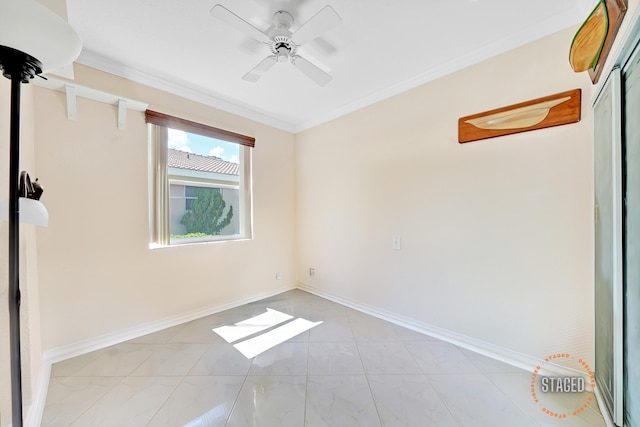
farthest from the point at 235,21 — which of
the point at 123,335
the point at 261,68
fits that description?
the point at 123,335

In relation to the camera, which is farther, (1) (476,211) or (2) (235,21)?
(1) (476,211)

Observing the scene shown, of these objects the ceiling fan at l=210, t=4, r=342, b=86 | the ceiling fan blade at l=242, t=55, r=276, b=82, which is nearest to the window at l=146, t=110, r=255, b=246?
the ceiling fan blade at l=242, t=55, r=276, b=82

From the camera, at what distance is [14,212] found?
2.61ft

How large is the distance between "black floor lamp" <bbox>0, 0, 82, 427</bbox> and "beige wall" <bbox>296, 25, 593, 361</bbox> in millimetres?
2348

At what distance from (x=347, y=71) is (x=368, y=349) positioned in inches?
98.6

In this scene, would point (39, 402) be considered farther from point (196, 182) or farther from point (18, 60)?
A: point (196, 182)

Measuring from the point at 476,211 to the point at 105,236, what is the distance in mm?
3193

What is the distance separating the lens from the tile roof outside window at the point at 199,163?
2.48 m

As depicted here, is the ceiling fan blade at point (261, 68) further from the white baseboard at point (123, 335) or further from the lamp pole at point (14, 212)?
the white baseboard at point (123, 335)

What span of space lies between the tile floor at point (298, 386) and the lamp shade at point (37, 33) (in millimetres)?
1764

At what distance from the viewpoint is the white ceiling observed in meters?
1.50

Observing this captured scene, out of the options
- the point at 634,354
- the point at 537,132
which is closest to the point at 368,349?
the point at 634,354

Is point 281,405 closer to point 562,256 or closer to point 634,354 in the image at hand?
point 634,354

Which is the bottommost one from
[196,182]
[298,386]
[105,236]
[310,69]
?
[298,386]
